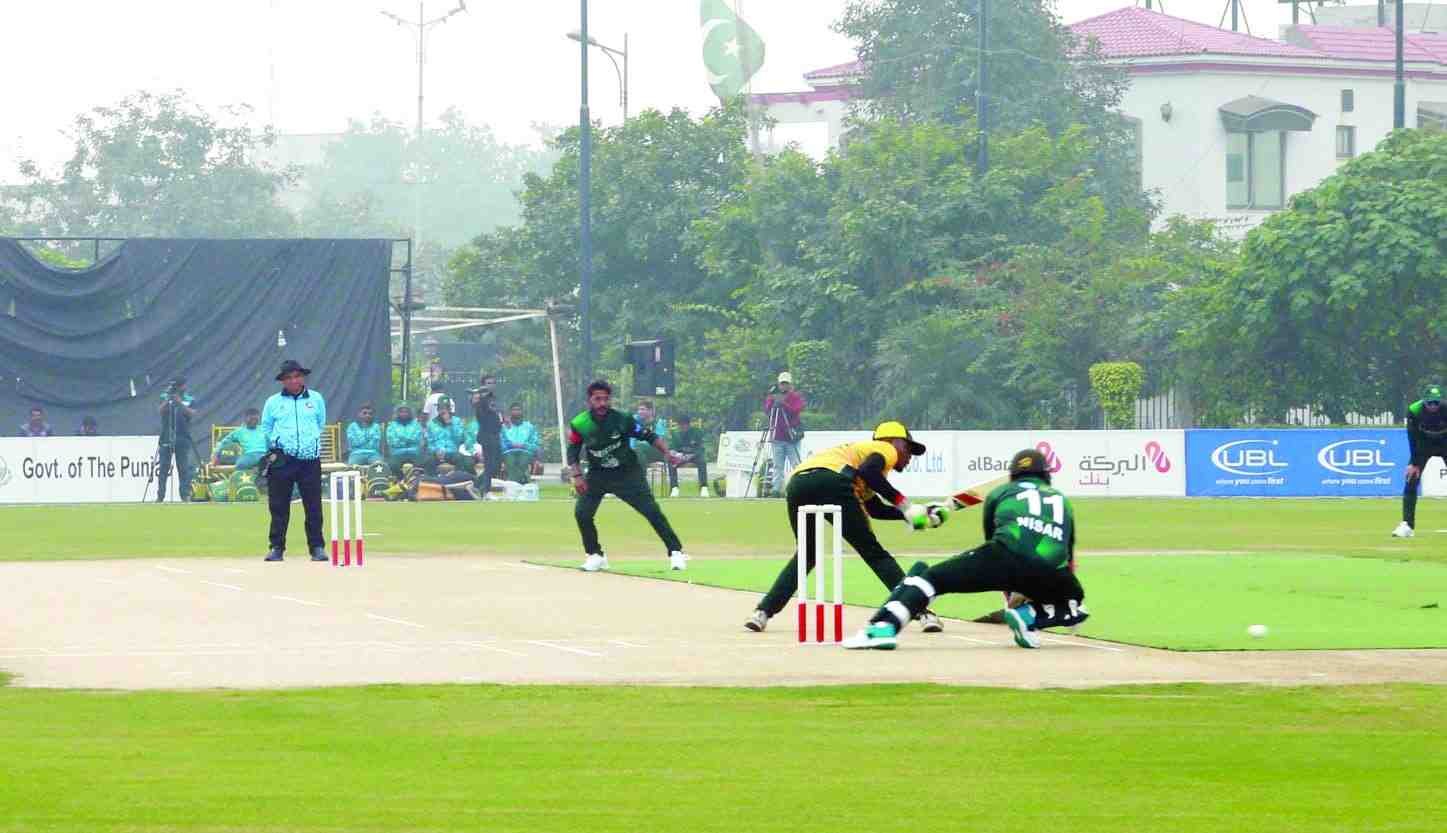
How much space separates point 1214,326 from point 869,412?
8.71m

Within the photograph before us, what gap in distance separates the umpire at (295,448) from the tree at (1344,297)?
27.8 meters

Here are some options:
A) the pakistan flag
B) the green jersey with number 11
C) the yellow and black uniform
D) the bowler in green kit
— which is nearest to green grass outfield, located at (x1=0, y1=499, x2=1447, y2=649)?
the bowler in green kit

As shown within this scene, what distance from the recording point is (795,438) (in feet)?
139

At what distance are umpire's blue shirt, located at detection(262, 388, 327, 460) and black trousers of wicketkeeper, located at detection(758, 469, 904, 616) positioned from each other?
29.3 feet

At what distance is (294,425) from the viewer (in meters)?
23.7

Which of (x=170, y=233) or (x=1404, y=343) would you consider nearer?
(x=1404, y=343)

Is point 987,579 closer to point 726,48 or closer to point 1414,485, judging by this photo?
point 1414,485

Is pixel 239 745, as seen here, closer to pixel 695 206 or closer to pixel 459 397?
pixel 695 206

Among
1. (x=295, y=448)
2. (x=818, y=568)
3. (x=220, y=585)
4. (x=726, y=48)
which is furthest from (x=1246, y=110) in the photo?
(x=818, y=568)

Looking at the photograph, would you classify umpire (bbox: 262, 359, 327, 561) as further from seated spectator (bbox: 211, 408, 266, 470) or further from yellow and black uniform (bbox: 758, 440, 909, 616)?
seated spectator (bbox: 211, 408, 266, 470)

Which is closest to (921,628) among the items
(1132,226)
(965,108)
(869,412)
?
(869,412)

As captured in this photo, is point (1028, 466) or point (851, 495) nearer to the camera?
point (1028, 466)

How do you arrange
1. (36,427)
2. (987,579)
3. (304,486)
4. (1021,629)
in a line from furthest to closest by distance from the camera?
(36,427)
(304,486)
(1021,629)
(987,579)

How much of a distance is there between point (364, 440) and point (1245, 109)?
1554 inches
